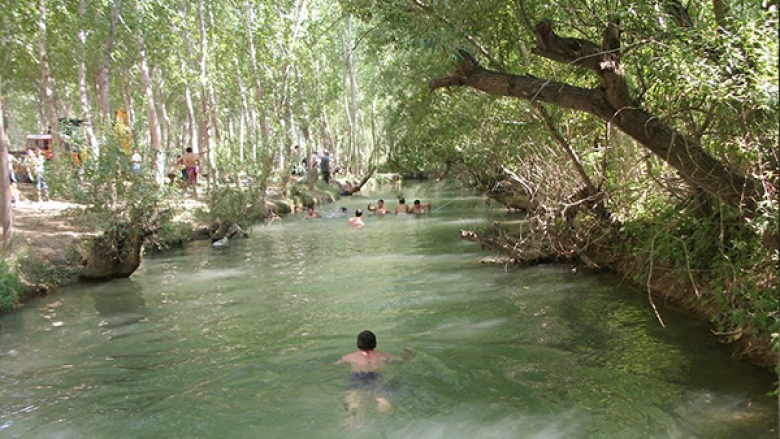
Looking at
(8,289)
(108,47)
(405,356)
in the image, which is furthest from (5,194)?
(405,356)

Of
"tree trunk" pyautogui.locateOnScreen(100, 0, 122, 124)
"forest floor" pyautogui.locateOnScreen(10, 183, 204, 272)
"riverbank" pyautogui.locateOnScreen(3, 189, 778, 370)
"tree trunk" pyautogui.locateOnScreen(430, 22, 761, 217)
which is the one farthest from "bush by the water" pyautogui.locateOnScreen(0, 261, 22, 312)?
"tree trunk" pyautogui.locateOnScreen(430, 22, 761, 217)

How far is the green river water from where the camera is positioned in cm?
650

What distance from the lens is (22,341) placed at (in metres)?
9.76

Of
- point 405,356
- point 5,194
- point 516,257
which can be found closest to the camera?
point 405,356

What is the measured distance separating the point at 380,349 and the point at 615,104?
15.3 ft

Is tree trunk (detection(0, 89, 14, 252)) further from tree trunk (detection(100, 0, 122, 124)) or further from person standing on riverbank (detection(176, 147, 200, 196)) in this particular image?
person standing on riverbank (detection(176, 147, 200, 196))

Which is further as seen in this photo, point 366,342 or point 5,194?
point 5,194

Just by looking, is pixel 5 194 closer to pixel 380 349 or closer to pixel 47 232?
pixel 47 232

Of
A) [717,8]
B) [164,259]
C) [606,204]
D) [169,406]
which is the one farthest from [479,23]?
[164,259]

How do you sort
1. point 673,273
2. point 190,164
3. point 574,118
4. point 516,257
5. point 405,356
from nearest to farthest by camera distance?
point 405,356 → point 673,273 → point 574,118 → point 516,257 → point 190,164

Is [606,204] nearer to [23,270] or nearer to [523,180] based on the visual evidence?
[523,180]

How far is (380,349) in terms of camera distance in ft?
29.0

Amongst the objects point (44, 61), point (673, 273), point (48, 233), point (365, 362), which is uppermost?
point (44, 61)

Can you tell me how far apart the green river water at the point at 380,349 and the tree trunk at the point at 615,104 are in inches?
93.6
